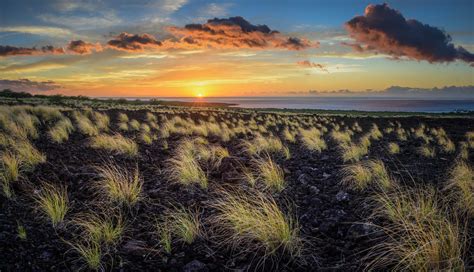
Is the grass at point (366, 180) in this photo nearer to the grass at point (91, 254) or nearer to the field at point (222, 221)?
the field at point (222, 221)

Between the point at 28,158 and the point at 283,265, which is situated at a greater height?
the point at 28,158

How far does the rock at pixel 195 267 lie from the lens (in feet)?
11.5

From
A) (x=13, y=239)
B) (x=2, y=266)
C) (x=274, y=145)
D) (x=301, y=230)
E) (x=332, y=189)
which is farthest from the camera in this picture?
(x=274, y=145)

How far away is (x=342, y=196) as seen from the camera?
18.3 ft

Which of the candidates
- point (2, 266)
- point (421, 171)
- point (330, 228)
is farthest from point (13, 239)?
point (421, 171)

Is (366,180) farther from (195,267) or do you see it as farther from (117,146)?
(117,146)

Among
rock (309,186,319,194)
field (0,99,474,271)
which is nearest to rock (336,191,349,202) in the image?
field (0,99,474,271)

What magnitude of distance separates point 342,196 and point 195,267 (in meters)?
3.03

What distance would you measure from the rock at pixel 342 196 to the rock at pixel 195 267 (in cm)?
281

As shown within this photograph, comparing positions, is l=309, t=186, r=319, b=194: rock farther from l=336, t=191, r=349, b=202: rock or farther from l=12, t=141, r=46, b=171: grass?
l=12, t=141, r=46, b=171: grass

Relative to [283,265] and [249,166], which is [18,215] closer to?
[283,265]

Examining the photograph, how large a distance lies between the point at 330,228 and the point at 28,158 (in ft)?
20.0

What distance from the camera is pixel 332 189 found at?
622 cm

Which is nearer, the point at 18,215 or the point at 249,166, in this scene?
the point at 18,215
